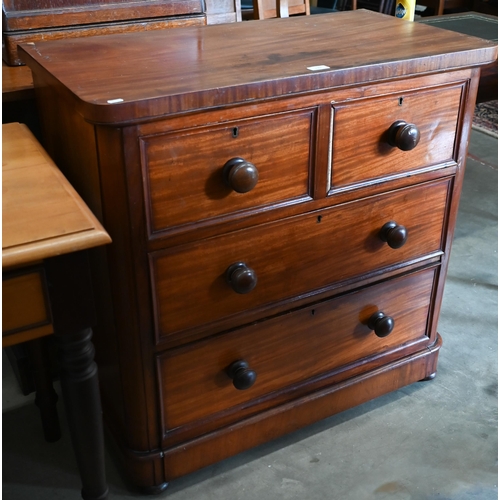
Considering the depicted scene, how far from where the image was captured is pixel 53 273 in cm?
89

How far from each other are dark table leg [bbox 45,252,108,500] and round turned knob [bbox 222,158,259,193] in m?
0.31

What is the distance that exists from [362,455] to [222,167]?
0.79 meters

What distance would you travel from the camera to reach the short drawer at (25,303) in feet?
2.86

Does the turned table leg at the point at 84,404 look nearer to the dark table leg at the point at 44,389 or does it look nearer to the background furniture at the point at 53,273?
the background furniture at the point at 53,273

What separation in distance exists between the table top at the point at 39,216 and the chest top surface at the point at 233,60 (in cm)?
13

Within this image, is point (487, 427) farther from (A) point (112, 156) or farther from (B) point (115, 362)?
(A) point (112, 156)

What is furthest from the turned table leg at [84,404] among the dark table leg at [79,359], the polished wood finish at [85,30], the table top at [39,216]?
the polished wood finish at [85,30]

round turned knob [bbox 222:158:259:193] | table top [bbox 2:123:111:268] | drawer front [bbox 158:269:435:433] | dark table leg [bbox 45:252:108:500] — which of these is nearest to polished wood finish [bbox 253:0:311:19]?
drawer front [bbox 158:269:435:433]

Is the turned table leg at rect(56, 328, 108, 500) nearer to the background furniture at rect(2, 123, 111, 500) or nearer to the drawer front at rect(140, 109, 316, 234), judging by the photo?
the background furniture at rect(2, 123, 111, 500)

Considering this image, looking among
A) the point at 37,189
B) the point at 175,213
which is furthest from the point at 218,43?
the point at 37,189

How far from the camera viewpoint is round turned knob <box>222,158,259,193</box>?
110 cm

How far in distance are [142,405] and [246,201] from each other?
0.45 m

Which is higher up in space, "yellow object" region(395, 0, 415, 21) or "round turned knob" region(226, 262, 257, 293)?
"yellow object" region(395, 0, 415, 21)

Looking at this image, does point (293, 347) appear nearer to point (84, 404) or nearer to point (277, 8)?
point (84, 404)
